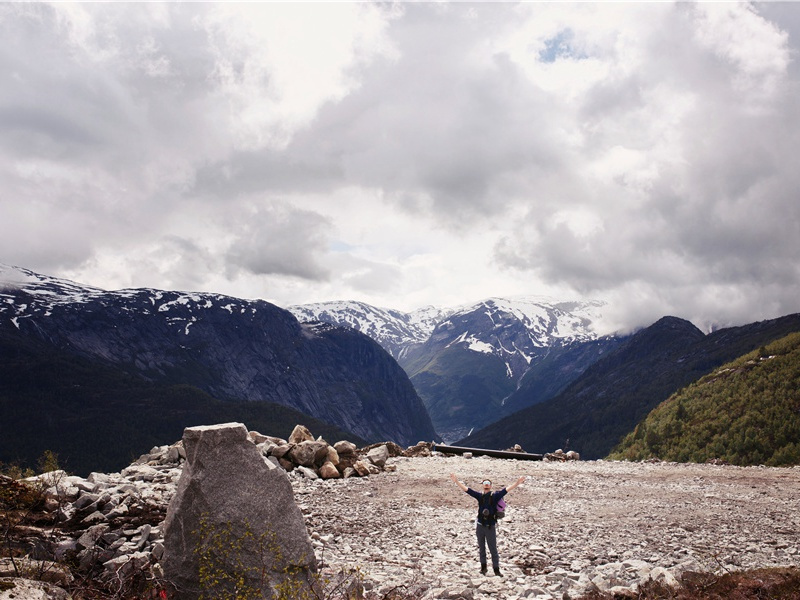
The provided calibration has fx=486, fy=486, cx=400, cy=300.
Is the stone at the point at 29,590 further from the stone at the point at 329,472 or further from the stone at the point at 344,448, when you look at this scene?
the stone at the point at 344,448

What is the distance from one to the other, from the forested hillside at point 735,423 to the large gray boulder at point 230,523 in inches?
1827

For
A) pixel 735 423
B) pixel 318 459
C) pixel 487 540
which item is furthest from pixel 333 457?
pixel 735 423

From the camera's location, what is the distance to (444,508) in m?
19.7

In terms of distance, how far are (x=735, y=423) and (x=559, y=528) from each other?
5402 cm

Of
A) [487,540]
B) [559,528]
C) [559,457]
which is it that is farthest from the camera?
[559,457]

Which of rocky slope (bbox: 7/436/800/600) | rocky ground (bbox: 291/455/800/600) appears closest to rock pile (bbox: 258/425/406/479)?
rocky slope (bbox: 7/436/800/600)

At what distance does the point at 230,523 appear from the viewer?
11086 mm

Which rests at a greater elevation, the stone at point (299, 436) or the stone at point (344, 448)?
the stone at point (299, 436)

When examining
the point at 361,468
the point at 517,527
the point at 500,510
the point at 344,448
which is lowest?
the point at 517,527

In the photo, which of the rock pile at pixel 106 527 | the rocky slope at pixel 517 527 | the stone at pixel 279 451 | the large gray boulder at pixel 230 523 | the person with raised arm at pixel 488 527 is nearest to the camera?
the large gray boulder at pixel 230 523

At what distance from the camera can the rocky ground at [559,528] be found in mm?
12133

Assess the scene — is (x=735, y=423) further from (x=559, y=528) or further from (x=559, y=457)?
(x=559, y=528)

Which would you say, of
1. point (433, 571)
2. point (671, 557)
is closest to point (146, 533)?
point (433, 571)

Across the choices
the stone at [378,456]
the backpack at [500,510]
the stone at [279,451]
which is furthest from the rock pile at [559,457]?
the backpack at [500,510]
